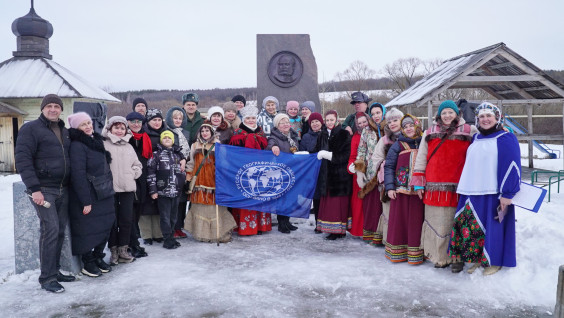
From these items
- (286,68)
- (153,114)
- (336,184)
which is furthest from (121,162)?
(286,68)

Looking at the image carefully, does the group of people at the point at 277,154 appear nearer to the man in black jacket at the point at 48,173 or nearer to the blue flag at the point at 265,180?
the man in black jacket at the point at 48,173

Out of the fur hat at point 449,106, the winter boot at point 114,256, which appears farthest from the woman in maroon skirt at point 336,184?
the winter boot at point 114,256

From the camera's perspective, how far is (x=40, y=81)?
15.7 meters

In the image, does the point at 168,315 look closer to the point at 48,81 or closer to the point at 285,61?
the point at 285,61

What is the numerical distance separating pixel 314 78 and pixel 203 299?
5.68 metres

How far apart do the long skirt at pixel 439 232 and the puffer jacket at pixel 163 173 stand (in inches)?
121

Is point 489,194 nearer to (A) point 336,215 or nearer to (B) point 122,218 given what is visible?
(A) point 336,215

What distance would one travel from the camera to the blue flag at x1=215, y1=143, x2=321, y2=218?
19.1 feet

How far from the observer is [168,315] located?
11.3 ft

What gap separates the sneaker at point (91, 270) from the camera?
173 inches

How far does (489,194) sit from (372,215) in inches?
70.3

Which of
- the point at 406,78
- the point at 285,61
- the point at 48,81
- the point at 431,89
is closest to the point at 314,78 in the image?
the point at 285,61

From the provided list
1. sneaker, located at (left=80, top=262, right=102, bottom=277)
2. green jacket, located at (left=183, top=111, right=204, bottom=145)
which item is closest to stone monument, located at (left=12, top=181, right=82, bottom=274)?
sneaker, located at (left=80, top=262, right=102, bottom=277)

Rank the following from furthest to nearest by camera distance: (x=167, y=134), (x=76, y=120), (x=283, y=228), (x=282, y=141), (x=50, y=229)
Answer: (x=283, y=228) → (x=282, y=141) → (x=167, y=134) → (x=76, y=120) → (x=50, y=229)
